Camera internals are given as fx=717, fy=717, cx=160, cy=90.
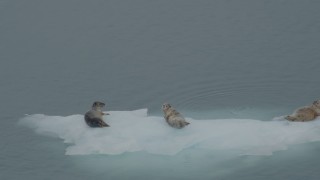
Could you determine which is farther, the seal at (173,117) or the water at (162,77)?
the seal at (173,117)

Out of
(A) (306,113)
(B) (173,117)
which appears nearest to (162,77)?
(B) (173,117)

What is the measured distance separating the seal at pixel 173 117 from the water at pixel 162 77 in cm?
19

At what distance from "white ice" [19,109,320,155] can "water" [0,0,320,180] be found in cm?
3

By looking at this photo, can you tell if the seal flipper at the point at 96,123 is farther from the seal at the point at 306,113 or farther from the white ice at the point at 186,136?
the seal at the point at 306,113

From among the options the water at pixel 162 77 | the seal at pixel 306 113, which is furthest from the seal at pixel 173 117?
the seal at pixel 306 113

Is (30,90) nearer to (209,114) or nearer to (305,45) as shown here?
(209,114)

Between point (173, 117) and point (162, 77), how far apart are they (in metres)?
2.68

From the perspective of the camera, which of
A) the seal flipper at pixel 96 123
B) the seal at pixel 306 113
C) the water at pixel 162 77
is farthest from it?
the seal flipper at pixel 96 123

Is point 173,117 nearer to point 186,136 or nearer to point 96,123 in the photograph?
point 186,136

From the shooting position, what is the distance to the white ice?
36.2ft

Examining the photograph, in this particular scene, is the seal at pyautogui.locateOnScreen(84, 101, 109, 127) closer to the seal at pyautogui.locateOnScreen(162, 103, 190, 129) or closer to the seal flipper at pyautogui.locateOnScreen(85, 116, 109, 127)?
the seal flipper at pyautogui.locateOnScreen(85, 116, 109, 127)

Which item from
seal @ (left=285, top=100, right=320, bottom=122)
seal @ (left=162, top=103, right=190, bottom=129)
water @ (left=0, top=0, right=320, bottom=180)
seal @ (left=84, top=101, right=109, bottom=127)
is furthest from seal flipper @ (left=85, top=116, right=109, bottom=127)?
seal @ (left=285, top=100, right=320, bottom=122)

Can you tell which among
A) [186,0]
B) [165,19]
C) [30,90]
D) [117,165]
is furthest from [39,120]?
[186,0]

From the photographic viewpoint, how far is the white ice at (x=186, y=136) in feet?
36.2
